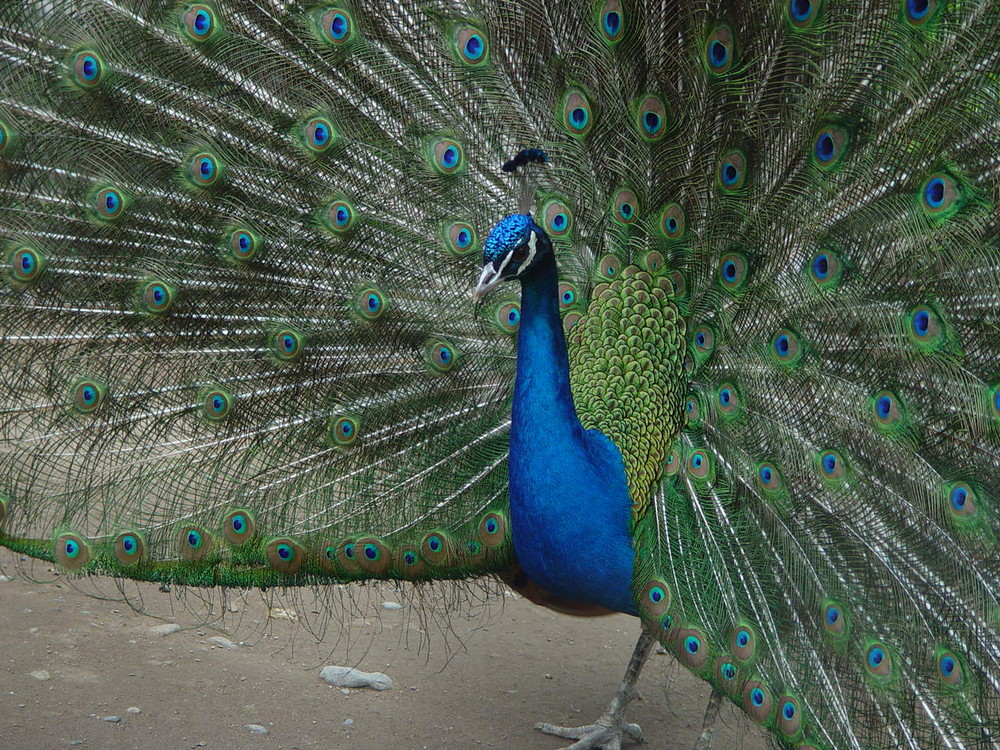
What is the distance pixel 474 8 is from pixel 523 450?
114cm

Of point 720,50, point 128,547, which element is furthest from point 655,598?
point 128,547

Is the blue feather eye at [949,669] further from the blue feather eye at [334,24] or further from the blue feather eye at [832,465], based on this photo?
the blue feather eye at [334,24]

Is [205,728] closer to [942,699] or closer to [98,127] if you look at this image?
[98,127]

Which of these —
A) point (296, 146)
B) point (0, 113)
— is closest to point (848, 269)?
point (296, 146)

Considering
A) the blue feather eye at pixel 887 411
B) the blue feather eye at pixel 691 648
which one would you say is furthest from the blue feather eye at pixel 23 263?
the blue feather eye at pixel 887 411

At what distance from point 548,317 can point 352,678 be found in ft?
5.31

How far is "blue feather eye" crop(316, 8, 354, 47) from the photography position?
8.44ft

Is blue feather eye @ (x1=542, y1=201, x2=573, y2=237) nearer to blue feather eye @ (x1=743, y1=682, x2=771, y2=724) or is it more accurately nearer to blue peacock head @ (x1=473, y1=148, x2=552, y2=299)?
blue peacock head @ (x1=473, y1=148, x2=552, y2=299)

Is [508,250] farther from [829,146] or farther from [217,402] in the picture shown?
[217,402]

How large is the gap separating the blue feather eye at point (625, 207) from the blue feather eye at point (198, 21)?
1120 mm

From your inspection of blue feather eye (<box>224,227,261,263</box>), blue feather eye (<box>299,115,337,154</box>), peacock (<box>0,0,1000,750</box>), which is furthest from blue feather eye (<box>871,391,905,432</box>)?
blue feather eye (<box>224,227,261,263</box>)

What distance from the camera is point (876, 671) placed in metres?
2.30

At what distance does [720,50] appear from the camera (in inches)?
93.8

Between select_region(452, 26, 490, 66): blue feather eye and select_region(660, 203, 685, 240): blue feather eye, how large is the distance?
24.2 inches
